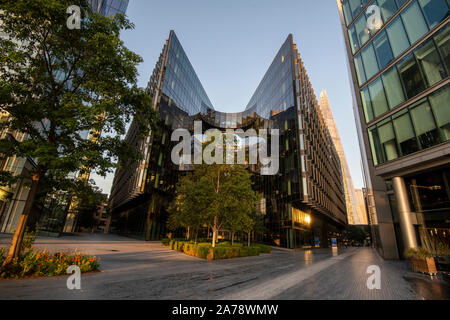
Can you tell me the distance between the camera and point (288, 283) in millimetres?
8672

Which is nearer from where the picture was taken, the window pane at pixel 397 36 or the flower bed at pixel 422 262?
the flower bed at pixel 422 262

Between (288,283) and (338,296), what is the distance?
222 centimetres

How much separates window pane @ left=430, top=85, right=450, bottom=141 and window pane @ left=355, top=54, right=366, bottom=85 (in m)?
7.88

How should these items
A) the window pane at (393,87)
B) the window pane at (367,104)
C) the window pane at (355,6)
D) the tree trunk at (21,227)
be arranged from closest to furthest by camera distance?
the tree trunk at (21,227) → the window pane at (393,87) → the window pane at (367,104) → the window pane at (355,6)

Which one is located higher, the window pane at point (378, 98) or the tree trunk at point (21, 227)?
the window pane at point (378, 98)

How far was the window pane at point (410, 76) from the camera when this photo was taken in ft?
53.6

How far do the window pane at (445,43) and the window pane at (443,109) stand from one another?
5.47 ft

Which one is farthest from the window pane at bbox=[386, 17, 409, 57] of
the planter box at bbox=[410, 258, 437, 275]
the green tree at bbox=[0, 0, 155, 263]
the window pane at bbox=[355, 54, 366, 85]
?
the green tree at bbox=[0, 0, 155, 263]

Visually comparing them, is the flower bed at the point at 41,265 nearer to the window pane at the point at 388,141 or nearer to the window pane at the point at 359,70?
the window pane at the point at 388,141

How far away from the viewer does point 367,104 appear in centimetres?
2105

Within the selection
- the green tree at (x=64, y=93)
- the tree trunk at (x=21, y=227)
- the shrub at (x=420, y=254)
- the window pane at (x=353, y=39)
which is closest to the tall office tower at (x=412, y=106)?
the window pane at (x=353, y=39)
